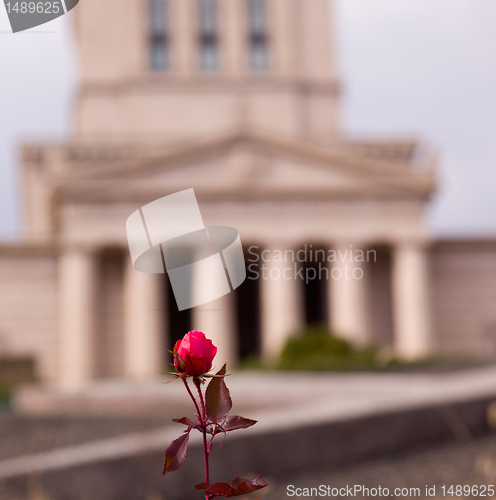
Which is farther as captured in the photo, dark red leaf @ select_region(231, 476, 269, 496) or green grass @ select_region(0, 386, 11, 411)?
green grass @ select_region(0, 386, 11, 411)

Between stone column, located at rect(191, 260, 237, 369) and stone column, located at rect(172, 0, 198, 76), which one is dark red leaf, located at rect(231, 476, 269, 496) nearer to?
stone column, located at rect(191, 260, 237, 369)

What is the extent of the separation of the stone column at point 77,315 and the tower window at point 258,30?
104 feet

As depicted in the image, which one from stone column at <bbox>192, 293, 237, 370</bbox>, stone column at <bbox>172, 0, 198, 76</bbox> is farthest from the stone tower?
stone column at <bbox>192, 293, 237, 370</bbox>

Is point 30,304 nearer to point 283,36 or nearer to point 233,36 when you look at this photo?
point 233,36

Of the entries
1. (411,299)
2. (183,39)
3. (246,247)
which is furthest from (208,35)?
(411,299)

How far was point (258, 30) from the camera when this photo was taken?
70688 mm

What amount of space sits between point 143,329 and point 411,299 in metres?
20.9

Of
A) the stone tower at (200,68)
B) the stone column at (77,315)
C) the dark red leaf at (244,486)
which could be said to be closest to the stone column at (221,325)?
the stone column at (77,315)

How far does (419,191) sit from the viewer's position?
A: 50.5m

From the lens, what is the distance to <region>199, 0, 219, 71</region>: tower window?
69.3m

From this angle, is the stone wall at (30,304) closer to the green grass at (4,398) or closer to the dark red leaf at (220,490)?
the green grass at (4,398)

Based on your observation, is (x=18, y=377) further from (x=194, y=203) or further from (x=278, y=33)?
(x=194, y=203)

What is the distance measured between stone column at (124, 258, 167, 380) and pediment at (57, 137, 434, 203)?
704cm

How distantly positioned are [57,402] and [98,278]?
1245 inches
